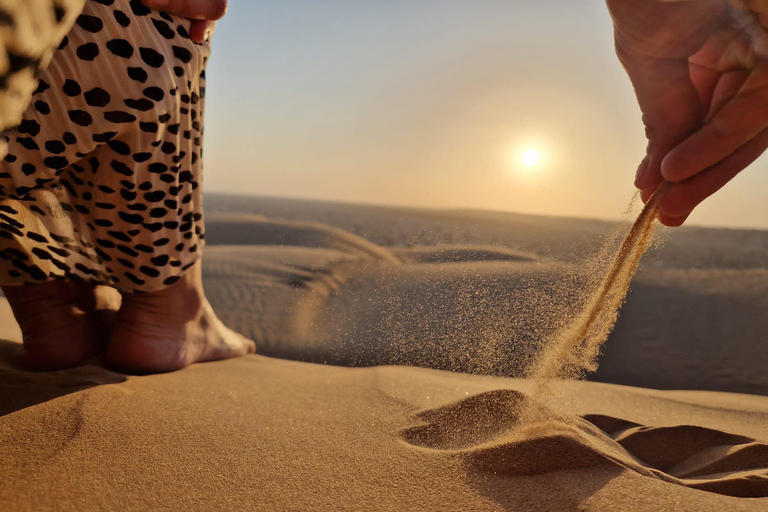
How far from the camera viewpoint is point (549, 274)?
110 inches

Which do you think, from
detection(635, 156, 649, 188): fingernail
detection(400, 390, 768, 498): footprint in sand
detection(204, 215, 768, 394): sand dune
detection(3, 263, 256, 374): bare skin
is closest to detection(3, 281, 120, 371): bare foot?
detection(3, 263, 256, 374): bare skin

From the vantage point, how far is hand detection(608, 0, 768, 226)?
44.4 inches

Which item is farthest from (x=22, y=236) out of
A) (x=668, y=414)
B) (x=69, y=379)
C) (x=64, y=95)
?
(x=668, y=414)

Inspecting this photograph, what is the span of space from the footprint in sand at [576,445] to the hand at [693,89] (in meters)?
0.59

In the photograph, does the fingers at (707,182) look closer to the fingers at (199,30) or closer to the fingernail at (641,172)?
the fingernail at (641,172)

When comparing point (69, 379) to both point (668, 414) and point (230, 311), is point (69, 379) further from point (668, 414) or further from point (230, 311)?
point (668, 414)

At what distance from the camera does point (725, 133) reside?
45.3 inches

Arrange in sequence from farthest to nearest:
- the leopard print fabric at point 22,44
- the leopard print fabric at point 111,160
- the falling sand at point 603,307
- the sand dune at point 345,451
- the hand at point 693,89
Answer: the falling sand at point 603,307 < the hand at point 693,89 < the leopard print fabric at point 111,160 < the sand dune at point 345,451 < the leopard print fabric at point 22,44

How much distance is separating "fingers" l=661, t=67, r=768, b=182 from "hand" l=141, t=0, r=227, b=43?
1279 mm

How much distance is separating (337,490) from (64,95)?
3.28 feet

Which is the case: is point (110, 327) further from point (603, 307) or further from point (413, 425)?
point (603, 307)

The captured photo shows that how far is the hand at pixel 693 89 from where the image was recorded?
1.13m

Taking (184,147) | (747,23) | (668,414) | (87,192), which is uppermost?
(747,23)

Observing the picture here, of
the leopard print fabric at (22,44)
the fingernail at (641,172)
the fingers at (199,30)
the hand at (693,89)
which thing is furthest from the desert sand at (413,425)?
the fingers at (199,30)
